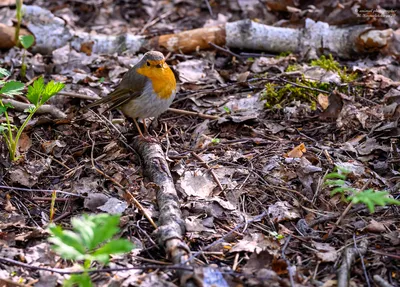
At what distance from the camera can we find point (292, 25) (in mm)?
7270

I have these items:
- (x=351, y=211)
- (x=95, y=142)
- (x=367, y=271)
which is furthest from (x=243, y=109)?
(x=367, y=271)

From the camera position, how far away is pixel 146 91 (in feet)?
16.7

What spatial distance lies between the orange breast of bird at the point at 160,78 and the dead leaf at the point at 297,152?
136 cm

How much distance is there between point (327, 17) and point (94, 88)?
11.5 feet

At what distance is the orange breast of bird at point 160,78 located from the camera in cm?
502

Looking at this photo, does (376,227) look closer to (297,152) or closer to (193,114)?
(297,152)

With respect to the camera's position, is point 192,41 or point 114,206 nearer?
point 114,206

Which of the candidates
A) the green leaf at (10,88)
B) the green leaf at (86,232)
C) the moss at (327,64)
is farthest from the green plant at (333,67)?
the green leaf at (86,232)

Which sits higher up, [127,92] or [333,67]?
[127,92]

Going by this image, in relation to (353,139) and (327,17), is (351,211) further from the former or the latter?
(327,17)

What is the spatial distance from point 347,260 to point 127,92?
2.91 meters

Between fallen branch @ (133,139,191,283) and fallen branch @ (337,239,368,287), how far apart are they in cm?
96

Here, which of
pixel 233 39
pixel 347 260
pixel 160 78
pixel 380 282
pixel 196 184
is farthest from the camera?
pixel 233 39

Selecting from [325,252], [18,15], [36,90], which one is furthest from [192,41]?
[325,252]
